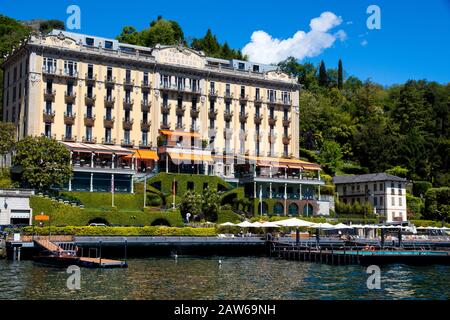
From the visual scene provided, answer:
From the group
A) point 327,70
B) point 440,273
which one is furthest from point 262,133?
point 327,70

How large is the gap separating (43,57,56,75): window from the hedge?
115 feet

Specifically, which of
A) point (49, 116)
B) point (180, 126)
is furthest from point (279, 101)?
point (49, 116)

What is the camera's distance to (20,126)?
91.8 meters

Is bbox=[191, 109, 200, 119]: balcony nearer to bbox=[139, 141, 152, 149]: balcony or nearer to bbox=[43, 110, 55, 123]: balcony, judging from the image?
bbox=[139, 141, 152, 149]: balcony

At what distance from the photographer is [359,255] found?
59750 mm

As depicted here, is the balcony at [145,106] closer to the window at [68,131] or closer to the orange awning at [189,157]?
the orange awning at [189,157]

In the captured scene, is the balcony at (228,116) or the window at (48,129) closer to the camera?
the window at (48,129)

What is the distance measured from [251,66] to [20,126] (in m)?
44.6

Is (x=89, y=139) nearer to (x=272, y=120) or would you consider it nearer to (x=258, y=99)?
(x=258, y=99)

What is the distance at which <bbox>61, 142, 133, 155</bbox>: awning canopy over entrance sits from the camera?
85.8 meters

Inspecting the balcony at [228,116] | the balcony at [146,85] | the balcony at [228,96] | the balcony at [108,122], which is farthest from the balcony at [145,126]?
the balcony at [228,96]

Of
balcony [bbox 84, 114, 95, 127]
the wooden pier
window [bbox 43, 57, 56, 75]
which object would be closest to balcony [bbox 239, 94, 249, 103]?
balcony [bbox 84, 114, 95, 127]

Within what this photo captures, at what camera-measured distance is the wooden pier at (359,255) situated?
196 ft

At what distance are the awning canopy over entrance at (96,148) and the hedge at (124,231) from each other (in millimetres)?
21778
